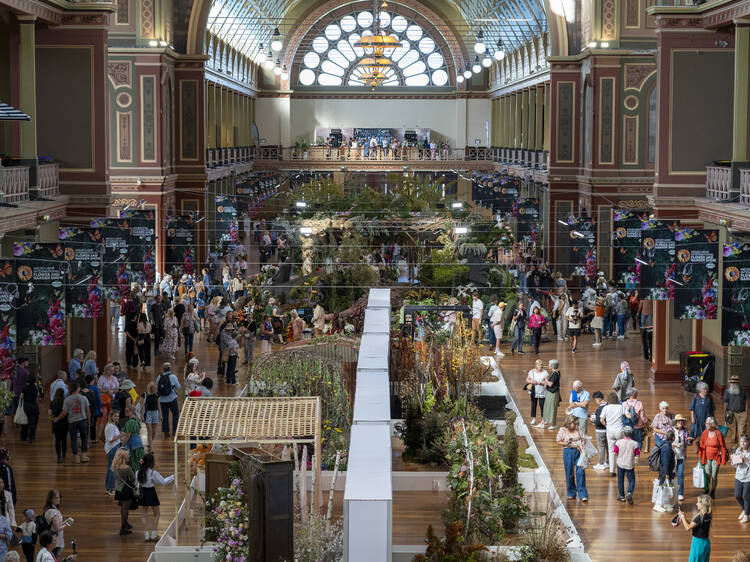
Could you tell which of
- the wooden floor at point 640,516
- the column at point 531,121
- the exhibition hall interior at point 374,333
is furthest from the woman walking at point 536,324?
the column at point 531,121

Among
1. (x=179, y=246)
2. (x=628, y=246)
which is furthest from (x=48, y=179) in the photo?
(x=628, y=246)

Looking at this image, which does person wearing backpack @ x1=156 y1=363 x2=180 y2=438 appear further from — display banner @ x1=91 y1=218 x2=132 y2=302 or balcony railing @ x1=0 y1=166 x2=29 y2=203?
balcony railing @ x1=0 y1=166 x2=29 y2=203

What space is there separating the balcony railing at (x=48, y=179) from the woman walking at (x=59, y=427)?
7015 millimetres

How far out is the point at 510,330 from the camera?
90.8 ft

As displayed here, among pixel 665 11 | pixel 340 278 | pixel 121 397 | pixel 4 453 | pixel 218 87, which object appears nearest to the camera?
pixel 4 453

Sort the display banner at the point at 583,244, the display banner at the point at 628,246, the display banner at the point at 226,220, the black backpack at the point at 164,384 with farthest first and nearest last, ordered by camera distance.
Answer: the display banner at the point at 226,220 → the display banner at the point at 583,244 → the display banner at the point at 628,246 → the black backpack at the point at 164,384

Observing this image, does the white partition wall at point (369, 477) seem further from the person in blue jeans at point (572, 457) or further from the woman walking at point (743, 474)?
the woman walking at point (743, 474)

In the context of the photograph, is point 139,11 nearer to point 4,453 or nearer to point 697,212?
point 697,212

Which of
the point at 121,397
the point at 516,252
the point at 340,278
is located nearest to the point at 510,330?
the point at 340,278

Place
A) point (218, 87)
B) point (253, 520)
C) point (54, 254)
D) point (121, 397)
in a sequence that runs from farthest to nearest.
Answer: point (218, 87), point (54, 254), point (121, 397), point (253, 520)

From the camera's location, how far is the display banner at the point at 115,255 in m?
19.9

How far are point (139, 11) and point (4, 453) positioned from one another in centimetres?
2161

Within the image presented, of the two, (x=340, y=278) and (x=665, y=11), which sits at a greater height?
(x=665, y=11)

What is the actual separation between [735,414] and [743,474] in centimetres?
232
